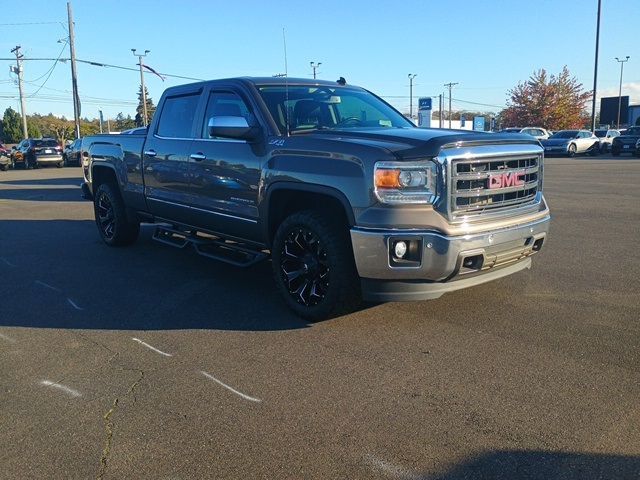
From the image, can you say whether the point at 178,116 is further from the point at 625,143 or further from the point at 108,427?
the point at 625,143

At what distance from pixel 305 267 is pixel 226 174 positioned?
135 centimetres

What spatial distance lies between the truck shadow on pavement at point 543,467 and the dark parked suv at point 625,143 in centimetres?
3371

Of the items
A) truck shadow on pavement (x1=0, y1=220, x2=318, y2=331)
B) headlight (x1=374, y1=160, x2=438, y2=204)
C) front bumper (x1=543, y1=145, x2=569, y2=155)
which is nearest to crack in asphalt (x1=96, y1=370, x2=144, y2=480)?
truck shadow on pavement (x1=0, y1=220, x2=318, y2=331)

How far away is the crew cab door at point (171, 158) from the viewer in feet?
20.4

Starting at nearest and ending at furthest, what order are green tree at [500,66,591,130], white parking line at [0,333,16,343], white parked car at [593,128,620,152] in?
1. white parking line at [0,333,16,343]
2. white parked car at [593,128,620,152]
3. green tree at [500,66,591,130]

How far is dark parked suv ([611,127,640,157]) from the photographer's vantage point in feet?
106

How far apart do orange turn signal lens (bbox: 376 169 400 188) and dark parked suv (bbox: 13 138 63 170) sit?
3335cm

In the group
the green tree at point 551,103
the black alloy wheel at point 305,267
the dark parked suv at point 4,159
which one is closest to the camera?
the black alloy wheel at point 305,267

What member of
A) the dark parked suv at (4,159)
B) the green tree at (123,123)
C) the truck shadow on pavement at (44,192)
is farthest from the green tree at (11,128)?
the truck shadow on pavement at (44,192)

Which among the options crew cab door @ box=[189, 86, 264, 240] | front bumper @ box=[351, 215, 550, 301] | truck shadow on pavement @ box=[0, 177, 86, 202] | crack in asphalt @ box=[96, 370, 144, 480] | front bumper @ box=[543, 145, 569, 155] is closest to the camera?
crack in asphalt @ box=[96, 370, 144, 480]

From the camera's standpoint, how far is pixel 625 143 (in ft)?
108

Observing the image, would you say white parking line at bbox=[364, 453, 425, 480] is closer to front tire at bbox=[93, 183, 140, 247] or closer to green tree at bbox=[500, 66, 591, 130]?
front tire at bbox=[93, 183, 140, 247]

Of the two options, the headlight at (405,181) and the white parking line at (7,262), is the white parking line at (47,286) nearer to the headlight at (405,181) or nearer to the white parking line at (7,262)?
the white parking line at (7,262)

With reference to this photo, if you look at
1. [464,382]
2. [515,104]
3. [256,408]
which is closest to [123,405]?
[256,408]
